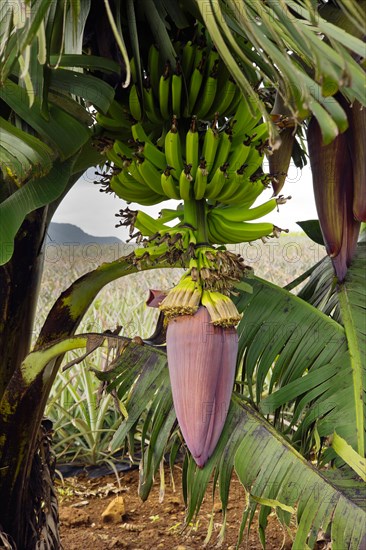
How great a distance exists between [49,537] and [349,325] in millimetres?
570

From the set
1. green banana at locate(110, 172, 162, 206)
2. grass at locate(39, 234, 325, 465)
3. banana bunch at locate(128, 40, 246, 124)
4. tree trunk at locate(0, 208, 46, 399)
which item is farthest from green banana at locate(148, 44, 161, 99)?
grass at locate(39, 234, 325, 465)

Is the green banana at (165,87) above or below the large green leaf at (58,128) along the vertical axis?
above

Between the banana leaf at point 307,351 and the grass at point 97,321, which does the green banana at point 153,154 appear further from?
the grass at point 97,321

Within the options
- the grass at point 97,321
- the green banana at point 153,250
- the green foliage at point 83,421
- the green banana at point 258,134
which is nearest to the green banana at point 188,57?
the green banana at point 258,134

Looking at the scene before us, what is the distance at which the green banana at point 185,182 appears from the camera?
670mm

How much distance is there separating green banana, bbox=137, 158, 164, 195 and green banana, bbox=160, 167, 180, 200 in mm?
20

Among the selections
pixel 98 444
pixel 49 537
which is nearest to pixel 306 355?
pixel 49 537

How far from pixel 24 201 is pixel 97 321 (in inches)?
61.3

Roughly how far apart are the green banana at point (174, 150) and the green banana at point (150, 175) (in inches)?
1.2

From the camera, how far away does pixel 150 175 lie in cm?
72

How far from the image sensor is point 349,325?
36.4 inches

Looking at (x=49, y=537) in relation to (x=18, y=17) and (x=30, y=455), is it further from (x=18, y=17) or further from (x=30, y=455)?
(x=18, y=17)

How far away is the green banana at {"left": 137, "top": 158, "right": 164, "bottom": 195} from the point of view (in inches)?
28.0

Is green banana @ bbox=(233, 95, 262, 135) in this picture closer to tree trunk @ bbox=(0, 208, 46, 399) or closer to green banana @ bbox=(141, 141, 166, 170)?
green banana @ bbox=(141, 141, 166, 170)
